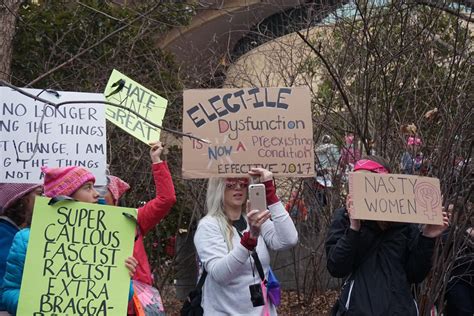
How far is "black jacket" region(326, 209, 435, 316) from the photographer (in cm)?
433

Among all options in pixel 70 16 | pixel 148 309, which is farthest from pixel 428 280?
pixel 70 16

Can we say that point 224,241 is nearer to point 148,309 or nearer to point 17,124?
point 148,309

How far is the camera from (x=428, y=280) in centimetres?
607

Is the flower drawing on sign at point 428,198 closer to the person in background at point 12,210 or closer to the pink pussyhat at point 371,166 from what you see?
the pink pussyhat at point 371,166

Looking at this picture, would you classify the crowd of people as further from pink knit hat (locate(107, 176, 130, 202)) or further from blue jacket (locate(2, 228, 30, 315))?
pink knit hat (locate(107, 176, 130, 202))

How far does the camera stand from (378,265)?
442cm

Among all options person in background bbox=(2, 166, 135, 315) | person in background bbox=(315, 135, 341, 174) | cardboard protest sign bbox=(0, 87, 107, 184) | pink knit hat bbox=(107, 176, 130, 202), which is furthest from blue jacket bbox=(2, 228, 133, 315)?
person in background bbox=(315, 135, 341, 174)

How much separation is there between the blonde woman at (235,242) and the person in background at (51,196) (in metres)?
0.56

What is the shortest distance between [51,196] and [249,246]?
3.52 ft

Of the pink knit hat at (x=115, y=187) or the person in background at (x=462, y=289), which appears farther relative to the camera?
the person in background at (x=462, y=289)

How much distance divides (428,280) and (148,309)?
2466 mm

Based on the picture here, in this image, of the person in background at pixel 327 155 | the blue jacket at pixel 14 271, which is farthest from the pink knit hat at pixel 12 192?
the person in background at pixel 327 155

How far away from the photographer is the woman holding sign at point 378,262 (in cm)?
433

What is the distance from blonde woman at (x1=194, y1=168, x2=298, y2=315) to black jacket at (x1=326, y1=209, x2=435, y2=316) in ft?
1.13
